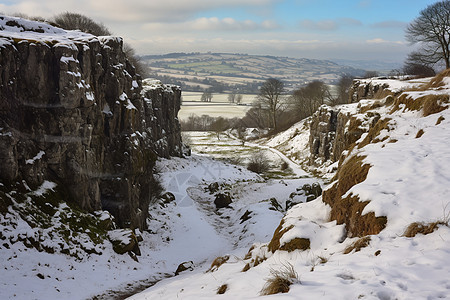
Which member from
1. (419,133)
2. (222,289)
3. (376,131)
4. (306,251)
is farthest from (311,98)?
(222,289)

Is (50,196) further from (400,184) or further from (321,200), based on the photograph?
(400,184)

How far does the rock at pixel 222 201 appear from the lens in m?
38.9

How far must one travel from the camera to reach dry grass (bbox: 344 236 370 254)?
8.04m

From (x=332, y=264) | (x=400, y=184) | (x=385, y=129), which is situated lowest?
(x=332, y=264)

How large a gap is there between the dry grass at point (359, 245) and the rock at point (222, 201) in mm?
30746

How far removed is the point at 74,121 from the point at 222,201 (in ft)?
70.9

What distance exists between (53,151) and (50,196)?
2781 millimetres

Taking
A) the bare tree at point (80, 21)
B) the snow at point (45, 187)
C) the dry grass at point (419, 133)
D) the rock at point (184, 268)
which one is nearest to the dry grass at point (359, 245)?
the dry grass at point (419, 133)

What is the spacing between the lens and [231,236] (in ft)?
99.1

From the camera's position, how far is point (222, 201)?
1538 inches

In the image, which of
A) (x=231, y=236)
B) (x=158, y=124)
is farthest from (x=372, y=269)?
(x=158, y=124)

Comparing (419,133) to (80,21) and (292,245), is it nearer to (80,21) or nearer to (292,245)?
Answer: (292,245)

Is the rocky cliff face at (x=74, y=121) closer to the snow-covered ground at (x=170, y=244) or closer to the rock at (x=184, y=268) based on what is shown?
the snow-covered ground at (x=170, y=244)

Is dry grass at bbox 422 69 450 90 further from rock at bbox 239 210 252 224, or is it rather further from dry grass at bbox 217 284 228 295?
rock at bbox 239 210 252 224
